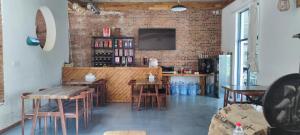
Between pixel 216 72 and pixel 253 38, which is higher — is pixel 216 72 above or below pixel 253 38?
below

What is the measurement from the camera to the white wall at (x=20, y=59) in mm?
5082

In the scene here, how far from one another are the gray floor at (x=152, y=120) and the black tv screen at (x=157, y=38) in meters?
3.22

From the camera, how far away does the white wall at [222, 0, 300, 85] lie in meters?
5.11

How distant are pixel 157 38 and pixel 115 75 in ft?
9.93

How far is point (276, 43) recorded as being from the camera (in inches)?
227

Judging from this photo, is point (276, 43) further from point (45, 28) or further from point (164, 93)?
point (45, 28)

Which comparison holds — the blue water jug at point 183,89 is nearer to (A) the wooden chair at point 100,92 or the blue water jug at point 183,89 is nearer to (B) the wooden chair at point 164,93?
(B) the wooden chair at point 164,93

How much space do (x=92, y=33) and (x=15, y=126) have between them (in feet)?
19.5

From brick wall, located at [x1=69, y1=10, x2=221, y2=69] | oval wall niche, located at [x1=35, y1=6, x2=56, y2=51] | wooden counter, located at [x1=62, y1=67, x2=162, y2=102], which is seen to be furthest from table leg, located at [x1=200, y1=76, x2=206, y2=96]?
oval wall niche, located at [x1=35, y1=6, x2=56, y2=51]

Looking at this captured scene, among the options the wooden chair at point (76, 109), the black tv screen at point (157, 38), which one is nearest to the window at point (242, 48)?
the black tv screen at point (157, 38)

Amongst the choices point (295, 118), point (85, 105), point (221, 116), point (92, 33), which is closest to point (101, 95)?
point (85, 105)

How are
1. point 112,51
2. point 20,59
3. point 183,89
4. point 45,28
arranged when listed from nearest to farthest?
point 20,59 → point 45,28 → point 183,89 → point 112,51

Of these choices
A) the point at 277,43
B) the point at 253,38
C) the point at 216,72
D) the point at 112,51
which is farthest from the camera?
the point at 112,51

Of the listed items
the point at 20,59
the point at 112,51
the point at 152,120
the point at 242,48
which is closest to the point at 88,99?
Result: the point at 152,120
